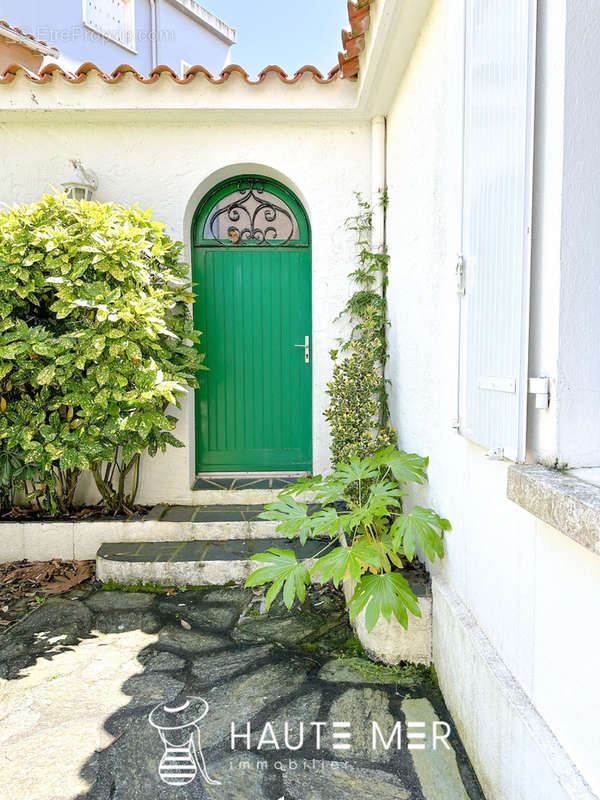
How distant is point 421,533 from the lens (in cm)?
250

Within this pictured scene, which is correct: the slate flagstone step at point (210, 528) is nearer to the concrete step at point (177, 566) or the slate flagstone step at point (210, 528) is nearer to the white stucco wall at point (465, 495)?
the concrete step at point (177, 566)

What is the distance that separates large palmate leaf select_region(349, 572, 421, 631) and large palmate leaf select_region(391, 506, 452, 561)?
0.50ft

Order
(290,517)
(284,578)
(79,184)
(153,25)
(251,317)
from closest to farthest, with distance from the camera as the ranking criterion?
(284,578) → (290,517) → (79,184) → (251,317) → (153,25)

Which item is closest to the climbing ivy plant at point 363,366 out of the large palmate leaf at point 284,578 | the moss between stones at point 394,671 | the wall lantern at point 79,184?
the large palmate leaf at point 284,578

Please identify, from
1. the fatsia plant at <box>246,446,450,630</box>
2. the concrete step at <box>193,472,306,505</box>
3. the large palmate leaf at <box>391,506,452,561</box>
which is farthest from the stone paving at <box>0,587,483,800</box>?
the concrete step at <box>193,472,306,505</box>

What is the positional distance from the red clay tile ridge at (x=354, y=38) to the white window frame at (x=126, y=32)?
963 cm

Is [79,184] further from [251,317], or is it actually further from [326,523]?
[326,523]

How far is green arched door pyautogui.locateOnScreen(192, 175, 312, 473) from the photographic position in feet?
16.1

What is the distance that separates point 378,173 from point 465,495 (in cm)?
314

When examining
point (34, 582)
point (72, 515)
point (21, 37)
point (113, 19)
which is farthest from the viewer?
point (113, 19)

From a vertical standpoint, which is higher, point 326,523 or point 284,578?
point 326,523

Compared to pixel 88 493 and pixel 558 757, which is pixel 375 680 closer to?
pixel 558 757

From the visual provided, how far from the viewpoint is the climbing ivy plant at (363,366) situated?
148 inches

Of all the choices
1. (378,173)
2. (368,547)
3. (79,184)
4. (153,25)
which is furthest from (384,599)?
(153,25)
